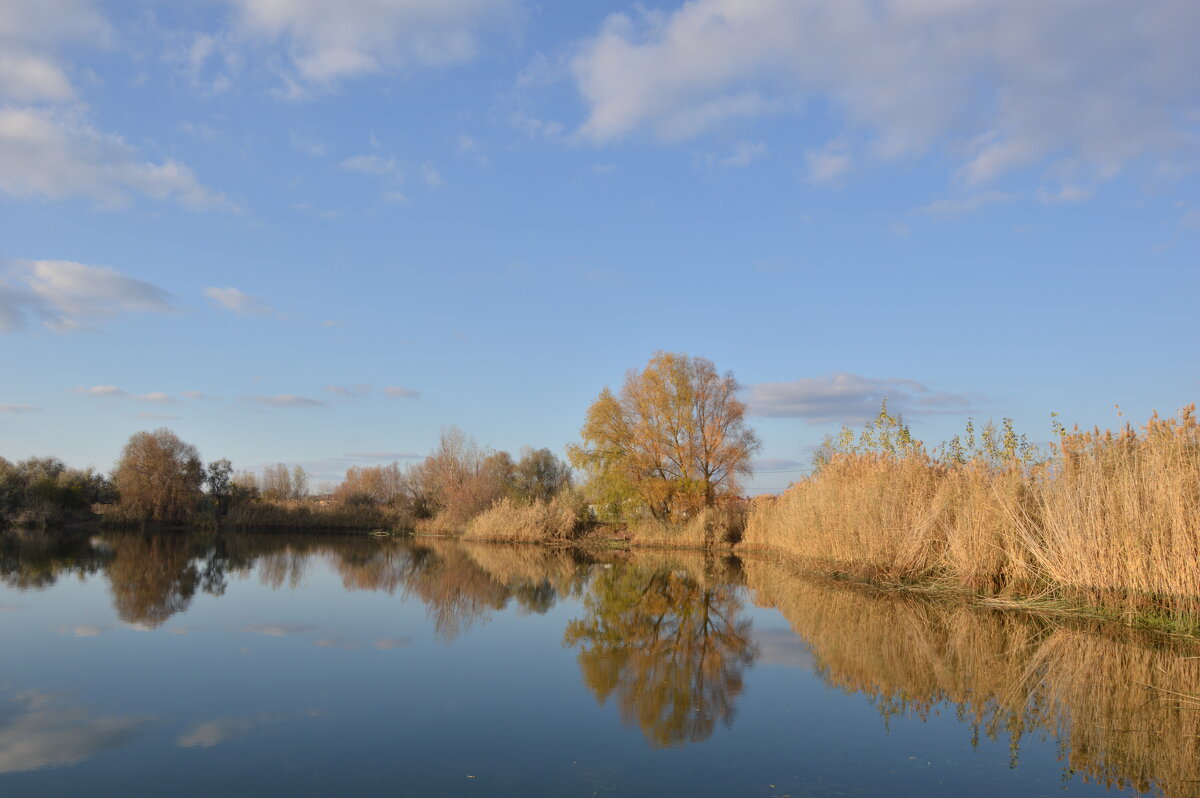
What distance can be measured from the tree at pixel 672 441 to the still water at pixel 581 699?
672 inches

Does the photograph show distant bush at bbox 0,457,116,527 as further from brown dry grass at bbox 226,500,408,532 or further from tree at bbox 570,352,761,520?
tree at bbox 570,352,761,520

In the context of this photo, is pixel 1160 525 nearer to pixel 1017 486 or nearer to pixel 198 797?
pixel 1017 486

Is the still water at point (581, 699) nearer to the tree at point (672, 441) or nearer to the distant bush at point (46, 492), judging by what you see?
the tree at point (672, 441)

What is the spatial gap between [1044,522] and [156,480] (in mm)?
42809

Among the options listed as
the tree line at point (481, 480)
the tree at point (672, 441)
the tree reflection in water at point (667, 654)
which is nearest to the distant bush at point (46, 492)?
the tree line at point (481, 480)

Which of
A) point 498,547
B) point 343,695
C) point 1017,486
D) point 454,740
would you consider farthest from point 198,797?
point 498,547

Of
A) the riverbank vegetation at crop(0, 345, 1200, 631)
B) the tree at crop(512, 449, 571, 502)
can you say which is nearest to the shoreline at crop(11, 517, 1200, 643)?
the riverbank vegetation at crop(0, 345, 1200, 631)

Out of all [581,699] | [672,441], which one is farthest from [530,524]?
[581,699]

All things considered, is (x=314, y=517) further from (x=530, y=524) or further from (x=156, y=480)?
(x=530, y=524)

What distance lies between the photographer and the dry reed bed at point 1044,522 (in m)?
9.28

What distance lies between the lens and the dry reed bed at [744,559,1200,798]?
5.28 meters

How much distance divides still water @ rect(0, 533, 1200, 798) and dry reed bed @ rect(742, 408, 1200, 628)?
3.30ft

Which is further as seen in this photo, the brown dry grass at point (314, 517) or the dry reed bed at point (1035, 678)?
the brown dry grass at point (314, 517)

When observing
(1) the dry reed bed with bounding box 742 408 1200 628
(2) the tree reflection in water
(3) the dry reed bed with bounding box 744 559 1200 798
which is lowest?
(2) the tree reflection in water
